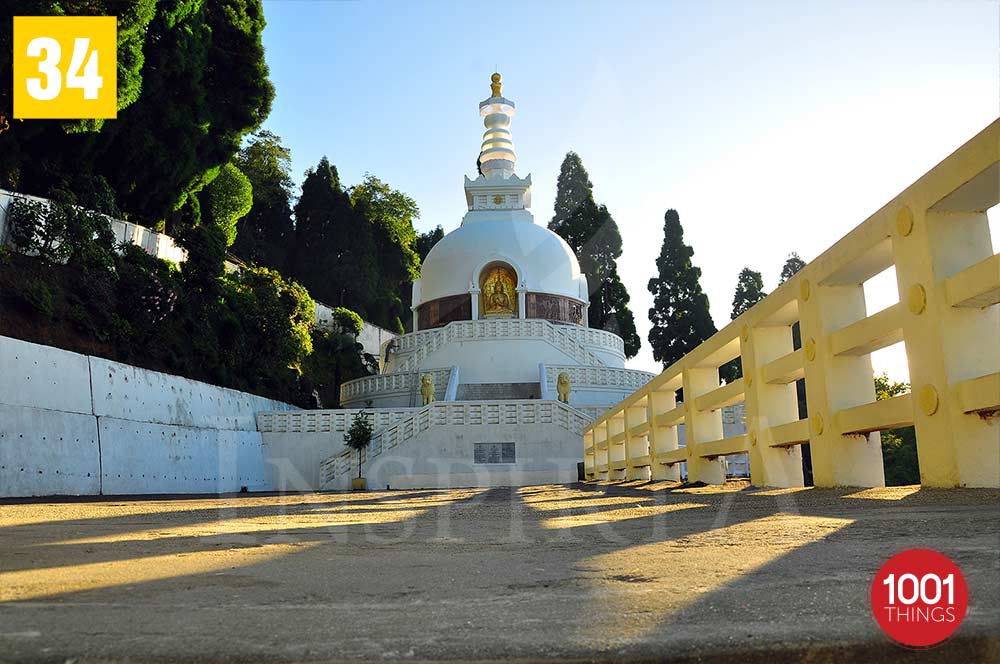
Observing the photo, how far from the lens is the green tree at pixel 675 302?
4275 cm

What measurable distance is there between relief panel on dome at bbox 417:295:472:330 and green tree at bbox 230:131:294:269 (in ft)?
58.4

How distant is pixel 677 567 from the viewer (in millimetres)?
2949

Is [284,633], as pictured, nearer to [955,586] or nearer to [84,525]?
[955,586]

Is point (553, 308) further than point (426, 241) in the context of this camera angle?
No

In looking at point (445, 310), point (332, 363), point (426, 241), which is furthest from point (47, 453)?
point (426, 241)

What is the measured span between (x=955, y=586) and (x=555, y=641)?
1053mm

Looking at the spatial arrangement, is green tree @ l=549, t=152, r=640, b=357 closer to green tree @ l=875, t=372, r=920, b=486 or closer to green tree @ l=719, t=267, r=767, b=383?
green tree @ l=719, t=267, r=767, b=383

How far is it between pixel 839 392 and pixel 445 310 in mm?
32241

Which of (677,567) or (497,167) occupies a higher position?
(497,167)

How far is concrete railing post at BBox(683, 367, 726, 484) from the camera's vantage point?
9461 millimetres

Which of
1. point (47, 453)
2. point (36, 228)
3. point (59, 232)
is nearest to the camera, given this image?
point (47, 453)

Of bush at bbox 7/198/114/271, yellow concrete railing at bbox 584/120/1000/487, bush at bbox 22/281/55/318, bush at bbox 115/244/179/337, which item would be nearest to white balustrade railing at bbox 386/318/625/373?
bush at bbox 115/244/179/337

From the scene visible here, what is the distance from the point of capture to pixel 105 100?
71.2 feet

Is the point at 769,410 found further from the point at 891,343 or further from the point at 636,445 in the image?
the point at 636,445
